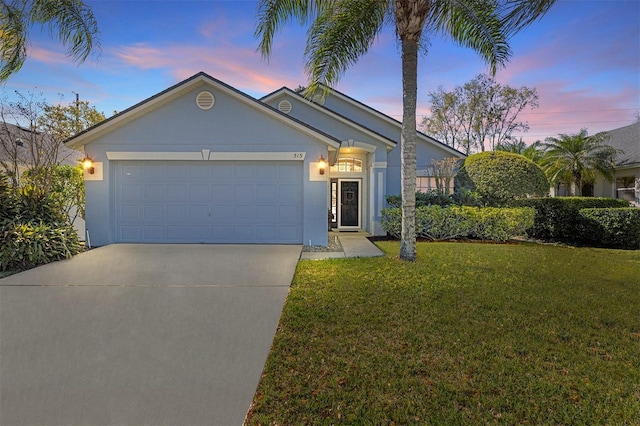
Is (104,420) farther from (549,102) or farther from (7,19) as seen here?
(549,102)

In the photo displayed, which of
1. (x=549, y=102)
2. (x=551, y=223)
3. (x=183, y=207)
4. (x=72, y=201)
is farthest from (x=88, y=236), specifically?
(x=549, y=102)

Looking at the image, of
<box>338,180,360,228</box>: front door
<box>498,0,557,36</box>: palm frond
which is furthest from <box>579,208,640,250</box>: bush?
<box>338,180,360,228</box>: front door

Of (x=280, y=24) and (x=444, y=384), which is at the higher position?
(x=280, y=24)

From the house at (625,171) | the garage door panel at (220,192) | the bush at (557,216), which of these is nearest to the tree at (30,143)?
the garage door panel at (220,192)

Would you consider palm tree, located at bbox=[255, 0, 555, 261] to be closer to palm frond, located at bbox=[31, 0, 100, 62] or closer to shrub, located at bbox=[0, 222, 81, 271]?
palm frond, located at bbox=[31, 0, 100, 62]

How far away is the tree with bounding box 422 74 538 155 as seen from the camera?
27500 millimetres

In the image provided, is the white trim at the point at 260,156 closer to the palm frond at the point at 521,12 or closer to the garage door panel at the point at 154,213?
the garage door panel at the point at 154,213

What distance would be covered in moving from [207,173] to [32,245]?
4.62m

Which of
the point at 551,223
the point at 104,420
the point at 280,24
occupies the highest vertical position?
the point at 280,24

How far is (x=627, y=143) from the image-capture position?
1955 cm

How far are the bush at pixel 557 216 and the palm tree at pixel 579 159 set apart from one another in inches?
271

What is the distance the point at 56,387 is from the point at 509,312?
5318 millimetres

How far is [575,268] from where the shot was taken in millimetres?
7711

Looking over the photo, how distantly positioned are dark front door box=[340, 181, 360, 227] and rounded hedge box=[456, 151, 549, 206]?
15.9ft
